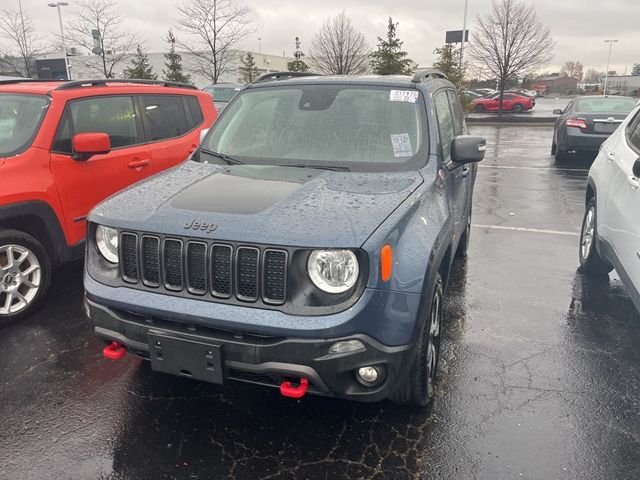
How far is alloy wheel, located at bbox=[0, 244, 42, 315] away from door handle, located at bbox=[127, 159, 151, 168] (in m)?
1.30

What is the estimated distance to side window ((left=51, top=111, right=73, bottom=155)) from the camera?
437 centimetres

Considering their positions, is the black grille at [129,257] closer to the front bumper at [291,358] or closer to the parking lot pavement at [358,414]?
the front bumper at [291,358]

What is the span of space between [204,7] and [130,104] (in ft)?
82.6

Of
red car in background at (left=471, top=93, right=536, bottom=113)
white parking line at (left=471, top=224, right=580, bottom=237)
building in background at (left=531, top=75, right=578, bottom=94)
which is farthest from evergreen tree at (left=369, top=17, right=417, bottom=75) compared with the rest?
building in background at (left=531, top=75, right=578, bottom=94)

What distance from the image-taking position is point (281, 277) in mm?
2400

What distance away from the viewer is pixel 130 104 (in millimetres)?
5289

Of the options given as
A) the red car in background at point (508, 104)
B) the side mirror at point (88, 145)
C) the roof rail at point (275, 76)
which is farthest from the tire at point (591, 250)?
the red car in background at point (508, 104)

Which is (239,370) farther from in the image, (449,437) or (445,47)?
(445,47)

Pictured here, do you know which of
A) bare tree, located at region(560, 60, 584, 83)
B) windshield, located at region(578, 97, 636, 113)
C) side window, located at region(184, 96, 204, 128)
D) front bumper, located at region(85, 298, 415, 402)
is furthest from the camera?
bare tree, located at region(560, 60, 584, 83)

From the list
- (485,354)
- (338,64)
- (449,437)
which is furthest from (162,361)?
(338,64)

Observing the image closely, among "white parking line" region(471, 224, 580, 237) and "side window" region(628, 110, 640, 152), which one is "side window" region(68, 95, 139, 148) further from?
"white parking line" region(471, 224, 580, 237)

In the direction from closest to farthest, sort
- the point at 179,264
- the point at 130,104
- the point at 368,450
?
the point at 179,264
the point at 368,450
the point at 130,104

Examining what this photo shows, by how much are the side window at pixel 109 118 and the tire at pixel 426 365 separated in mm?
3452

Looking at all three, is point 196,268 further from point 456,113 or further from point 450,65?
point 450,65
